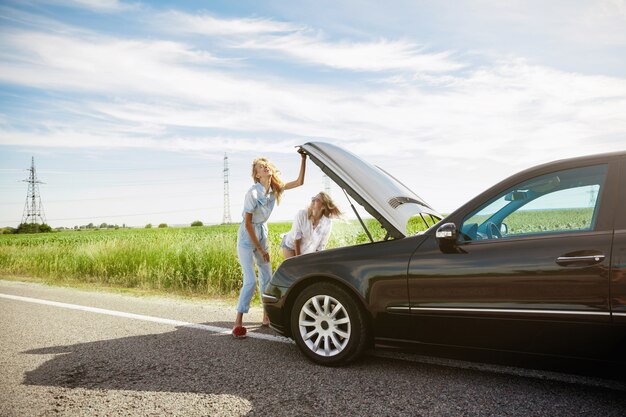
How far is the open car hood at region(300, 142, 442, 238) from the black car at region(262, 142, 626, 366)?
0.01 meters

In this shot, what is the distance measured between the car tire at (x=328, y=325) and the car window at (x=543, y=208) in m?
1.10

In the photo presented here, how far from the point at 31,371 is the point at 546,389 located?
4210mm

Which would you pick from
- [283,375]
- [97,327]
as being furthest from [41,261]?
[283,375]

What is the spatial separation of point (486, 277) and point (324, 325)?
1.45 metres

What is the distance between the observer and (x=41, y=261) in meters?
15.0

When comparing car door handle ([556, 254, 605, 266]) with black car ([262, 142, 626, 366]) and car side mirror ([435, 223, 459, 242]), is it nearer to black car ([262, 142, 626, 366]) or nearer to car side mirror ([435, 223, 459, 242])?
black car ([262, 142, 626, 366])

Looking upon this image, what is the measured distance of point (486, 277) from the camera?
3.62 meters

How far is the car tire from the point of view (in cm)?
417

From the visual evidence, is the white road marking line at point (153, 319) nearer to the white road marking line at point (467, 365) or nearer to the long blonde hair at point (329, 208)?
the white road marking line at point (467, 365)

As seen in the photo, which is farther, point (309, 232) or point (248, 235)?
point (309, 232)

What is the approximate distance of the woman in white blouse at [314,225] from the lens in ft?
19.8

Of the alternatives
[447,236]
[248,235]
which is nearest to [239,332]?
[248,235]

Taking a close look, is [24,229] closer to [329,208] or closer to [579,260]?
[329,208]

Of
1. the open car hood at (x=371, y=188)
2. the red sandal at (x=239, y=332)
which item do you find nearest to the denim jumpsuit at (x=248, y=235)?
the red sandal at (x=239, y=332)
